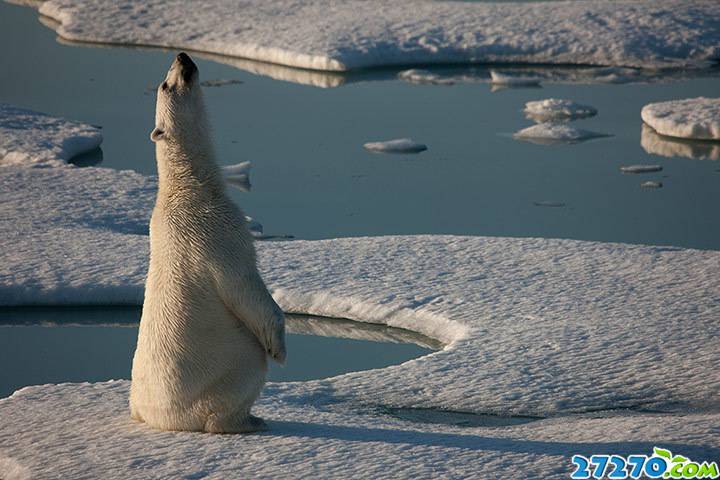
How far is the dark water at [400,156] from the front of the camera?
7102mm

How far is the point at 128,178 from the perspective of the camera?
7512mm

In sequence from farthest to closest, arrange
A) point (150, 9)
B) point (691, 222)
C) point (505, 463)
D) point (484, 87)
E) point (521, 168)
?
point (150, 9)
point (484, 87)
point (521, 168)
point (691, 222)
point (505, 463)

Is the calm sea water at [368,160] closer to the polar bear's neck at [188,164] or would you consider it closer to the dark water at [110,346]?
the dark water at [110,346]

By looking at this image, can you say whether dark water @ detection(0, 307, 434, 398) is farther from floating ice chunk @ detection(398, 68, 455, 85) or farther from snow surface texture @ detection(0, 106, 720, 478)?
floating ice chunk @ detection(398, 68, 455, 85)

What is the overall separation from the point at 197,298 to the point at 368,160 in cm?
503

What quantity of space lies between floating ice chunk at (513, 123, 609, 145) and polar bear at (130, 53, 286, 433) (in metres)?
5.62

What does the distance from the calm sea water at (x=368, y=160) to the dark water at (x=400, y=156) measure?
17 millimetres

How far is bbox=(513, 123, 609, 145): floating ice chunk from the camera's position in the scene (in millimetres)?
→ 8920

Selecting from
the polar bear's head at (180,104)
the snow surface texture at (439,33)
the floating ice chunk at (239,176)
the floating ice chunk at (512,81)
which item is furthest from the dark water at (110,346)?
the snow surface texture at (439,33)

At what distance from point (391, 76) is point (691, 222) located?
14.0 feet

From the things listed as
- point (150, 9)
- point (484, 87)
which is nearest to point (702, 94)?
point (484, 87)

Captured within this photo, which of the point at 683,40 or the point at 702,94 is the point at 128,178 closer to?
the point at 702,94

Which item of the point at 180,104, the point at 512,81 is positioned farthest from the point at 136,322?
the point at 512,81

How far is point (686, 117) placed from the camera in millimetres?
8781
